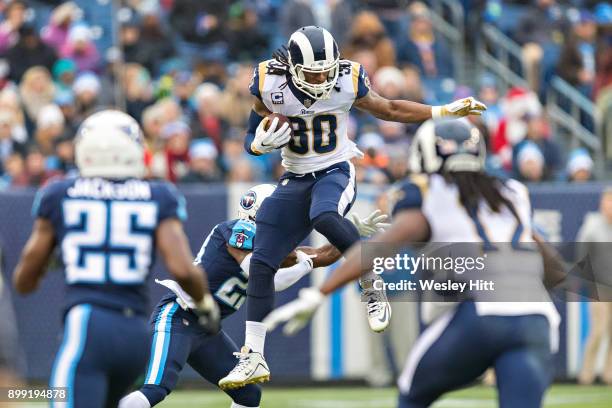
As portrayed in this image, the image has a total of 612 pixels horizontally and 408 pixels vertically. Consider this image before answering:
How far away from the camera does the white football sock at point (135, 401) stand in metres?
8.26

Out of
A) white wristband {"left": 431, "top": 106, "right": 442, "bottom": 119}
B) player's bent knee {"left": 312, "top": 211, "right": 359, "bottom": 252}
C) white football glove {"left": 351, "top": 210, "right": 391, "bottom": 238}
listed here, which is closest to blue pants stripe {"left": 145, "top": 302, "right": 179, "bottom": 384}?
player's bent knee {"left": 312, "top": 211, "right": 359, "bottom": 252}

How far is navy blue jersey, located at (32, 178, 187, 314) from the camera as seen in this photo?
265 inches

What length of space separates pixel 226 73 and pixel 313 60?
847cm

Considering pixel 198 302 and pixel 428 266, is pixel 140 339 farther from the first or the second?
pixel 428 266

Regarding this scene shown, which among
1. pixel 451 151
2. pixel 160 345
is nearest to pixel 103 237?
pixel 451 151

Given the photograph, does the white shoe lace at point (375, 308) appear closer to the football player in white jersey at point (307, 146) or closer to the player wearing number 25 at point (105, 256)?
the football player in white jersey at point (307, 146)

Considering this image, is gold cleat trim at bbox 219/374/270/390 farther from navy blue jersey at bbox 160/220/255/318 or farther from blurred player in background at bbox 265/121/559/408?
blurred player in background at bbox 265/121/559/408

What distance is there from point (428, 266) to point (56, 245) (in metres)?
2.53

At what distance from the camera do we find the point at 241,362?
29.0 feet

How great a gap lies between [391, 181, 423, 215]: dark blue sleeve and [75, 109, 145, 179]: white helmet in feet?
4.32

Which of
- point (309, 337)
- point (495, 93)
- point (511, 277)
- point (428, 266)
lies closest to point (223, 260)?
point (428, 266)

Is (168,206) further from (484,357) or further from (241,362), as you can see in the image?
(241,362)

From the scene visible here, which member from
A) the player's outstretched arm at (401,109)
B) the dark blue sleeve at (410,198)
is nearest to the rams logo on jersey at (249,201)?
the player's outstretched arm at (401,109)

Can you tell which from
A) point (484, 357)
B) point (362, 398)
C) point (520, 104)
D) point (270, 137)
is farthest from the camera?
point (520, 104)
